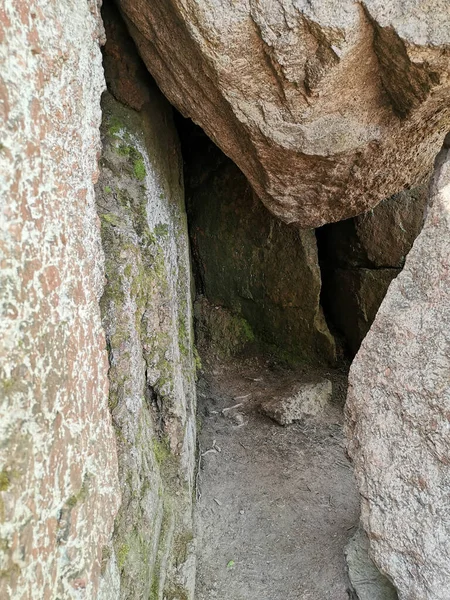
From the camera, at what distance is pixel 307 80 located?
63.3 inches

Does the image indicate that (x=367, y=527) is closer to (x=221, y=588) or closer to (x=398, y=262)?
(x=221, y=588)

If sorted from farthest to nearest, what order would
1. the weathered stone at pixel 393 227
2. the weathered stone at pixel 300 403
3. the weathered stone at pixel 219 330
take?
the weathered stone at pixel 219 330 < the weathered stone at pixel 393 227 < the weathered stone at pixel 300 403

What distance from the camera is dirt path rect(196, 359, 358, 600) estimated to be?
1.94m

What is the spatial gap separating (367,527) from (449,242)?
0.88 m

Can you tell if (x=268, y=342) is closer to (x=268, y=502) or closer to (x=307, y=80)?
(x=268, y=502)

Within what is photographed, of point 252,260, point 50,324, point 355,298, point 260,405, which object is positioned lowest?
point 260,405

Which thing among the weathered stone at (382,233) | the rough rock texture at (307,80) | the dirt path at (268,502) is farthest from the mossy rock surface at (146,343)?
the weathered stone at (382,233)

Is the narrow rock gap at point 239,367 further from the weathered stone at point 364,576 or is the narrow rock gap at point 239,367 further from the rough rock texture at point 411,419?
the rough rock texture at point 411,419

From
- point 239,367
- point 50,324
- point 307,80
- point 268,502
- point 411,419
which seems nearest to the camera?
point 50,324

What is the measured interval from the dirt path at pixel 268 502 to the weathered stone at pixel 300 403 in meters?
0.05

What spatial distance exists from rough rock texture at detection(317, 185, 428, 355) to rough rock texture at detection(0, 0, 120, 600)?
7.96 ft

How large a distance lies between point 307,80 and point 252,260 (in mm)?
1844

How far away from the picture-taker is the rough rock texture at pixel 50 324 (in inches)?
31.0

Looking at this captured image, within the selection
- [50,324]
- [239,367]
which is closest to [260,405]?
[239,367]
